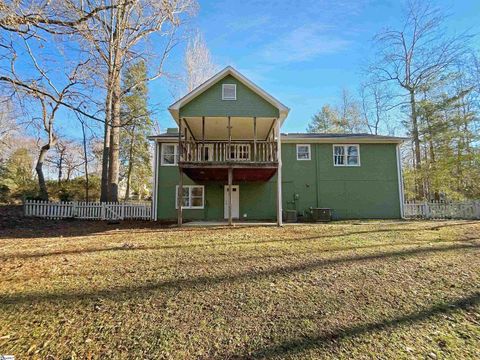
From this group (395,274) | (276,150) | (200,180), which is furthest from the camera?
(200,180)

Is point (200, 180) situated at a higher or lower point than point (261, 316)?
higher

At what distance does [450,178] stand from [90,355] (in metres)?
22.0

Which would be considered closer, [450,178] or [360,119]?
[450,178]

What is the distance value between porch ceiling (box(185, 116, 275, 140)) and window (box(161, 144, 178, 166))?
164cm

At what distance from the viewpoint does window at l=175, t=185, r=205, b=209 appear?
588 inches

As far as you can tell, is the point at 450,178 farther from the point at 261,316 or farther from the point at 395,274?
the point at 261,316

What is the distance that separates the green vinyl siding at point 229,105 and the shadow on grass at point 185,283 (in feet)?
24.8

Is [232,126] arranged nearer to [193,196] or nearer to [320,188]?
[193,196]

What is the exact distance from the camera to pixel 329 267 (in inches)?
215

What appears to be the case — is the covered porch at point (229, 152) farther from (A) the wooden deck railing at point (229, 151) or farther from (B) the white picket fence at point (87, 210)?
(B) the white picket fence at point (87, 210)

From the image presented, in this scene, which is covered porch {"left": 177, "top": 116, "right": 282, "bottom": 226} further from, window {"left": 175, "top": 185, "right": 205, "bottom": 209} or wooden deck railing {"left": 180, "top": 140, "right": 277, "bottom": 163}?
window {"left": 175, "top": 185, "right": 205, "bottom": 209}

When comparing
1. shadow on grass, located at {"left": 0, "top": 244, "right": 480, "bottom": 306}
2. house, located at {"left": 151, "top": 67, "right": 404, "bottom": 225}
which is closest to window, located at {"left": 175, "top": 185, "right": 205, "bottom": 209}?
house, located at {"left": 151, "top": 67, "right": 404, "bottom": 225}

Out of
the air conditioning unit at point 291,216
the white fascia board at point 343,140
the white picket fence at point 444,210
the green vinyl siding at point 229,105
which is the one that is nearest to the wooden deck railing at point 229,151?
the green vinyl siding at point 229,105

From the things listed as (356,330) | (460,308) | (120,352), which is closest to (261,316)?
(356,330)
